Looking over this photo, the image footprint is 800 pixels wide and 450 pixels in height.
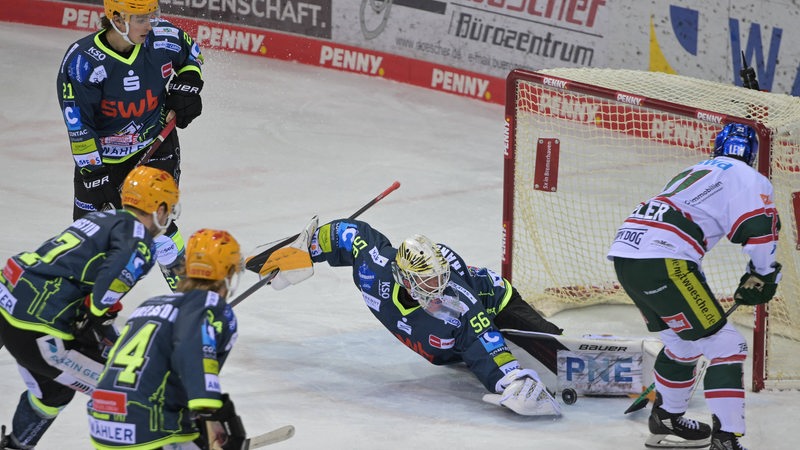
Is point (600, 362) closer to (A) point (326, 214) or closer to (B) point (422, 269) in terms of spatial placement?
(B) point (422, 269)

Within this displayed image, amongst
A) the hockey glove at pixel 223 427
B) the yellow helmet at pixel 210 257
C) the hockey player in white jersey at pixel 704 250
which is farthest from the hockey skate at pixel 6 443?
the hockey player in white jersey at pixel 704 250

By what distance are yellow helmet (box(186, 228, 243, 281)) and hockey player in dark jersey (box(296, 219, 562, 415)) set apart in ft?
4.65

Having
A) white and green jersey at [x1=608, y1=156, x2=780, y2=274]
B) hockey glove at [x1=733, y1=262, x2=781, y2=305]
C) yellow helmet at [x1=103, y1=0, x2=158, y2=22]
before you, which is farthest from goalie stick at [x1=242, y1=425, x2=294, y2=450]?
yellow helmet at [x1=103, y1=0, x2=158, y2=22]

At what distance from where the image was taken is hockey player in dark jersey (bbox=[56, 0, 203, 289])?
552 cm

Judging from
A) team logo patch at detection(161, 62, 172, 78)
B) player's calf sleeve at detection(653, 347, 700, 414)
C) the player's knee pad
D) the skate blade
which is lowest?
the skate blade

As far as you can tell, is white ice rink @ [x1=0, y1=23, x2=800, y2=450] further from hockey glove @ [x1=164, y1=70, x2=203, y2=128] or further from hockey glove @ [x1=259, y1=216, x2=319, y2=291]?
hockey glove @ [x1=164, y1=70, x2=203, y2=128]

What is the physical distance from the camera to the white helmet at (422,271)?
495 centimetres

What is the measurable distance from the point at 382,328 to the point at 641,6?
4019 millimetres

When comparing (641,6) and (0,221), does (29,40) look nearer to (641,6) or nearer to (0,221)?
(0,221)

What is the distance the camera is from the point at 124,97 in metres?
5.66

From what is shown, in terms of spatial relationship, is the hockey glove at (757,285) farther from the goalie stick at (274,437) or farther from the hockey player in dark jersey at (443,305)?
the goalie stick at (274,437)

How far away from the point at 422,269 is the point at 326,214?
288 centimetres

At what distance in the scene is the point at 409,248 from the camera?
4984 mm

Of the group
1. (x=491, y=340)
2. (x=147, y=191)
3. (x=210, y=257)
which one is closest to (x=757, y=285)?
(x=491, y=340)
